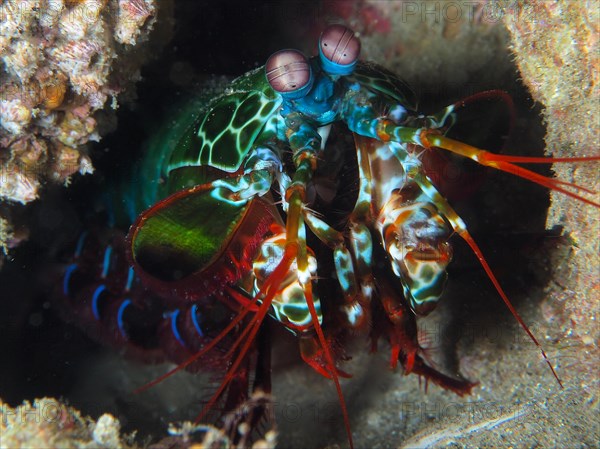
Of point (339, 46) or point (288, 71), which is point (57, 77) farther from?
point (339, 46)

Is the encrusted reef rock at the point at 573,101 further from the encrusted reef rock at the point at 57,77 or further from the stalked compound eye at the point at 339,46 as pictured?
the encrusted reef rock at the point at 57,77

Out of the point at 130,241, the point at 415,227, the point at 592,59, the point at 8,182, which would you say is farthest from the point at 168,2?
the point at 592,59

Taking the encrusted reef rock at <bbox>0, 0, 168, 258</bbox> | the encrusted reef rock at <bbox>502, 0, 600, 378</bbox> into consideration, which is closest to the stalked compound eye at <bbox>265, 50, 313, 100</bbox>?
the encrusted reef rock at <bbox>0, 0, 168, 258</bbox>

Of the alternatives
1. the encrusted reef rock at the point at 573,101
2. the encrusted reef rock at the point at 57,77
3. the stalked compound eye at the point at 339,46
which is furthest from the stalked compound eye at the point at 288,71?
the encrusted reef rock at the point at 573,101

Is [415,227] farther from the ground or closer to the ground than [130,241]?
farther from the ground

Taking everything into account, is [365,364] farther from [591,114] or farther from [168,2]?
[168,2]

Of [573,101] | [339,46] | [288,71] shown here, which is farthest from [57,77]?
[573,101]
